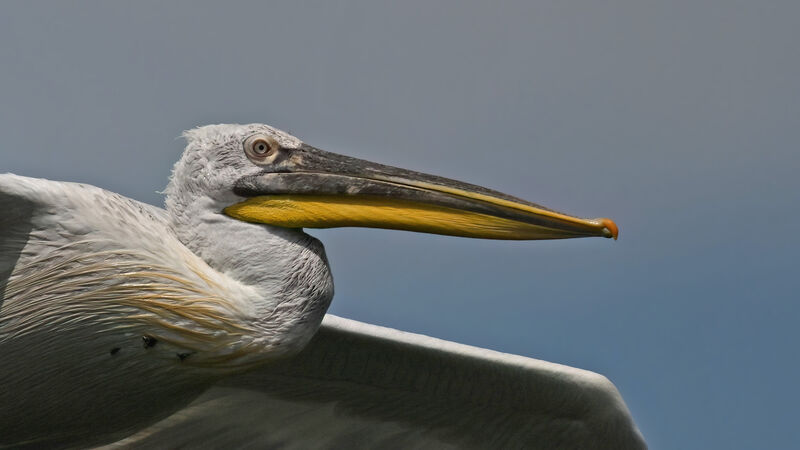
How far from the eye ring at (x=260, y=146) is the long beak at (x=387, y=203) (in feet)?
0.22

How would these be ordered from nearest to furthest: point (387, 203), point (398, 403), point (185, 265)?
point (185, 265) → point (387, 203) → point (398, 403)

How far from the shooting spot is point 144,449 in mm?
9797

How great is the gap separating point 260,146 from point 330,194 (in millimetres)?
452

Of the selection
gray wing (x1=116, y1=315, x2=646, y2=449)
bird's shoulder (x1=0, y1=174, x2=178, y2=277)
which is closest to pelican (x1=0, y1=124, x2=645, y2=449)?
bird's shoulder (x1=0, y1=174, x2=178, y2=277)

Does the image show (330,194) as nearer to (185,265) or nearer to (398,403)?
(185,265)

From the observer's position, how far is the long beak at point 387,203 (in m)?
8.06

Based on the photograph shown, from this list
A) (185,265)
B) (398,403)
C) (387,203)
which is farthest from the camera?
(398,403)

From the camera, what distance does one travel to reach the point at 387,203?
26.8ft

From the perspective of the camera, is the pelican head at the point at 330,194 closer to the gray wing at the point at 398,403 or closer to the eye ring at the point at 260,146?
the eye ring at the point at 260,146

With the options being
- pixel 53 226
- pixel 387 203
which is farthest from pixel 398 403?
pixel 53 226

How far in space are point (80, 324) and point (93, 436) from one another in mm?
917

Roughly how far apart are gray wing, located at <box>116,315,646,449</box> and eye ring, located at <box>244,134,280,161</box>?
167 centimetres

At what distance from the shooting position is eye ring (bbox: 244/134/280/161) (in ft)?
26.8

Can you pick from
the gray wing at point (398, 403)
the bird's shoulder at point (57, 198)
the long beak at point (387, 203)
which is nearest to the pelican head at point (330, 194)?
the long beak at point (387, 203)
